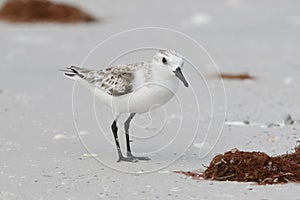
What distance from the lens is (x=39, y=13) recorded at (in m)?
13.5

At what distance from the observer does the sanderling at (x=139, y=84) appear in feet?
16.5

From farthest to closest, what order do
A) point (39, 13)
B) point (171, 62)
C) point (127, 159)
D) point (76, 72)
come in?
1. point (39, 13)
2. point (76, 72)
3. point (127, 159)
4. point (171, 62)

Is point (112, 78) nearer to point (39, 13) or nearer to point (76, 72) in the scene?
point (76, 72)

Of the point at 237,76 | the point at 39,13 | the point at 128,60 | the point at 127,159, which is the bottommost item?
the point at 127,159

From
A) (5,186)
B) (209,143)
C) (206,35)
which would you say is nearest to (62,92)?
(209,143)

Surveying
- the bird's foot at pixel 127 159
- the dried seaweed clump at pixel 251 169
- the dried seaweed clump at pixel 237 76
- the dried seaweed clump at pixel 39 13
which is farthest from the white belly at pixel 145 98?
the dried seaweed clump at pixel 39 13

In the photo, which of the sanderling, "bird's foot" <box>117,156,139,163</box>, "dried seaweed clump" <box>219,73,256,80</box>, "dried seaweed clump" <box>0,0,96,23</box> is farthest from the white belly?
"dried seaweed clump" <box>0,0,96,23</box>

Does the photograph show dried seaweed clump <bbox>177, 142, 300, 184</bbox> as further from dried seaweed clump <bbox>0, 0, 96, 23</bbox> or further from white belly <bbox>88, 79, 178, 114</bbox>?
dried seaweed clump <bbox>0, 0, 96, 23</bbox>

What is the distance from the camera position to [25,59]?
1007 centimetres

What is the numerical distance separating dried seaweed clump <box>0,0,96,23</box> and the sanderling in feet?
26.6

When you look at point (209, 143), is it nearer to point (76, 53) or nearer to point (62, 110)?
point (62, 110)

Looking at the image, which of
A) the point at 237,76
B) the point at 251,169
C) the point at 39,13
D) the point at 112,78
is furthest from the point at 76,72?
the point at 39,13

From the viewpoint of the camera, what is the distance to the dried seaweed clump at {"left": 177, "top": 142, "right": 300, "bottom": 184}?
4.72 metres

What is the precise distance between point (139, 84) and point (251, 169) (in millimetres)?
865
